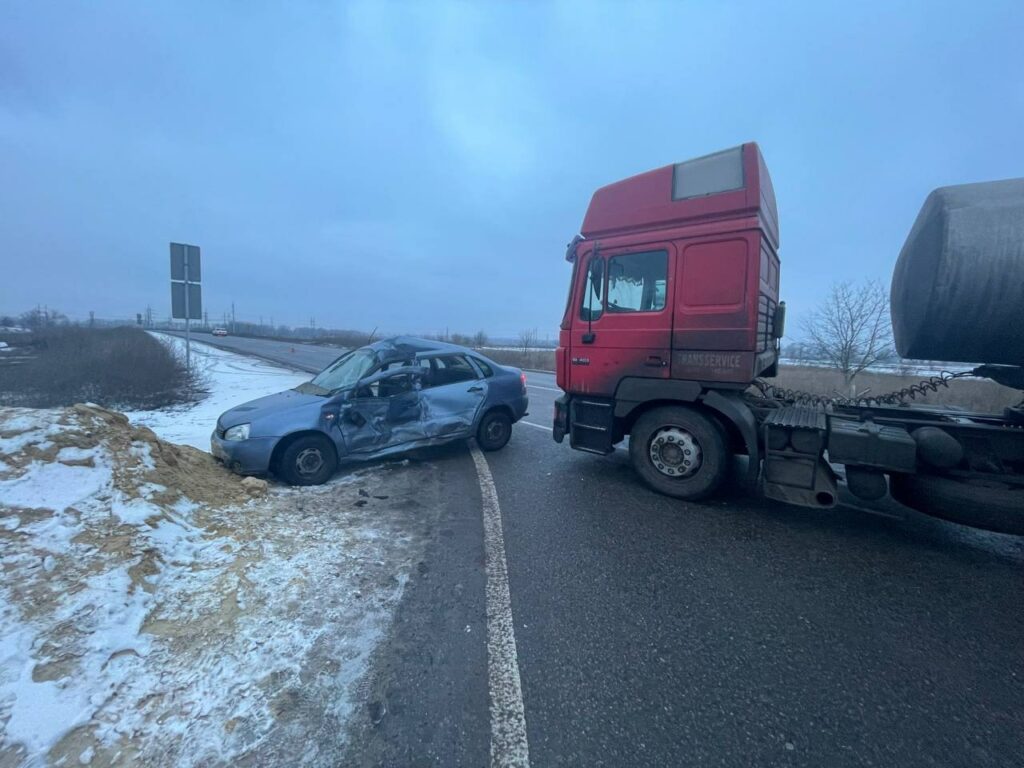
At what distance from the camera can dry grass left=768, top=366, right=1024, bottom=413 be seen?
706 centimetres

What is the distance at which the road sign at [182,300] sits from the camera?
34.0ft

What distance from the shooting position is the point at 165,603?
2529 millimetres

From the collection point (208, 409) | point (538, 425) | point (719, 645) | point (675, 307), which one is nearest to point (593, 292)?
point (675, 307)

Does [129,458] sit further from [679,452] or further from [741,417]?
[741,417]

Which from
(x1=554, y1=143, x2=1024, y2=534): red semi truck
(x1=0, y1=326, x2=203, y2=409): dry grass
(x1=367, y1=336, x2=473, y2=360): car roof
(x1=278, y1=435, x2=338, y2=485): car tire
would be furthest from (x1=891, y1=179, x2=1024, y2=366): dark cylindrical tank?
(x1=0, y1=326, x2=203, y2=409): dry grass

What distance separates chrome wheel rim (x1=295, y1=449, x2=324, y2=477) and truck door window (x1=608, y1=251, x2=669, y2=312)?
12.3 ft

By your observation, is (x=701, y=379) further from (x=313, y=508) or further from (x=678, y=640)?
(x=313, y=508)

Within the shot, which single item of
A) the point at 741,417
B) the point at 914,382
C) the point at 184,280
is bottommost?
the point at 741,417

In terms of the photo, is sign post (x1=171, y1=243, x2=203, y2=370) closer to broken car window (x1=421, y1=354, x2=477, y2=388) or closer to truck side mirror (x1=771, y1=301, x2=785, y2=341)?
broken car window (x1=421, y1=354, x2=477, y2=388)

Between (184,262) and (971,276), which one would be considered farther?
(184,262)

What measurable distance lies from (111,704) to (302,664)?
77 centimetres

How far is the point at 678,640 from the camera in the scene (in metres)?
2.42

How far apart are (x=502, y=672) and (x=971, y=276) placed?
164 inches

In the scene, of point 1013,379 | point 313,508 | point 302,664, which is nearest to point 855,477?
point 1013,379
